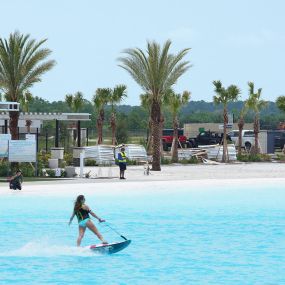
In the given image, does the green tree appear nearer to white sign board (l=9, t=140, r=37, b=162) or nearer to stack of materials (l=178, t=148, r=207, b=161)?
stack of materials (l=178, t=148, r=207, b=161)

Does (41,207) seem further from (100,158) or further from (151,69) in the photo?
(100,158)

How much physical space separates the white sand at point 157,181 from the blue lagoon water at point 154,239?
146 cm

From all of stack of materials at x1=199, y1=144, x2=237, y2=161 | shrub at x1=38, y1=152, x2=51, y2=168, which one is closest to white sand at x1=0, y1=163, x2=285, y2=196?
shrub at x1=38, y1=152, x2=51, y2=168

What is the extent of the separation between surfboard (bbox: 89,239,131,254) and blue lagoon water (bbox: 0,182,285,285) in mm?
173

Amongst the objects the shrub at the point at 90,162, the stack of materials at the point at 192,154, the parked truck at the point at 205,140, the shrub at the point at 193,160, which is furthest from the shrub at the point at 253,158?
the shrub at the point at 90,162

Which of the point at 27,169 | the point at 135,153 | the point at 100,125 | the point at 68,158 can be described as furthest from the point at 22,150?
the point at 100,125

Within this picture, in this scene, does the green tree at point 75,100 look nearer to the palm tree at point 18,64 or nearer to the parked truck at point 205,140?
the parked truck at point 205,140

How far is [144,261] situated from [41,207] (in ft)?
39.0

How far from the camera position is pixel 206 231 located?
26703 millimetres

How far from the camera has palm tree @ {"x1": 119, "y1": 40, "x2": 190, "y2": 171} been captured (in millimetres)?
54500

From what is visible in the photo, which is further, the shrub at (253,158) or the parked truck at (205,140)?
the parked truck at (205,140)

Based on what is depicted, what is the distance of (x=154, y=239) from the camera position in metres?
25.0

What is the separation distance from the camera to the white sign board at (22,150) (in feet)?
143

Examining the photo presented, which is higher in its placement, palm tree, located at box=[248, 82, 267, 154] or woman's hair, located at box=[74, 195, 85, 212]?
palm tree, located at box=[248, 82, 267, 154]
